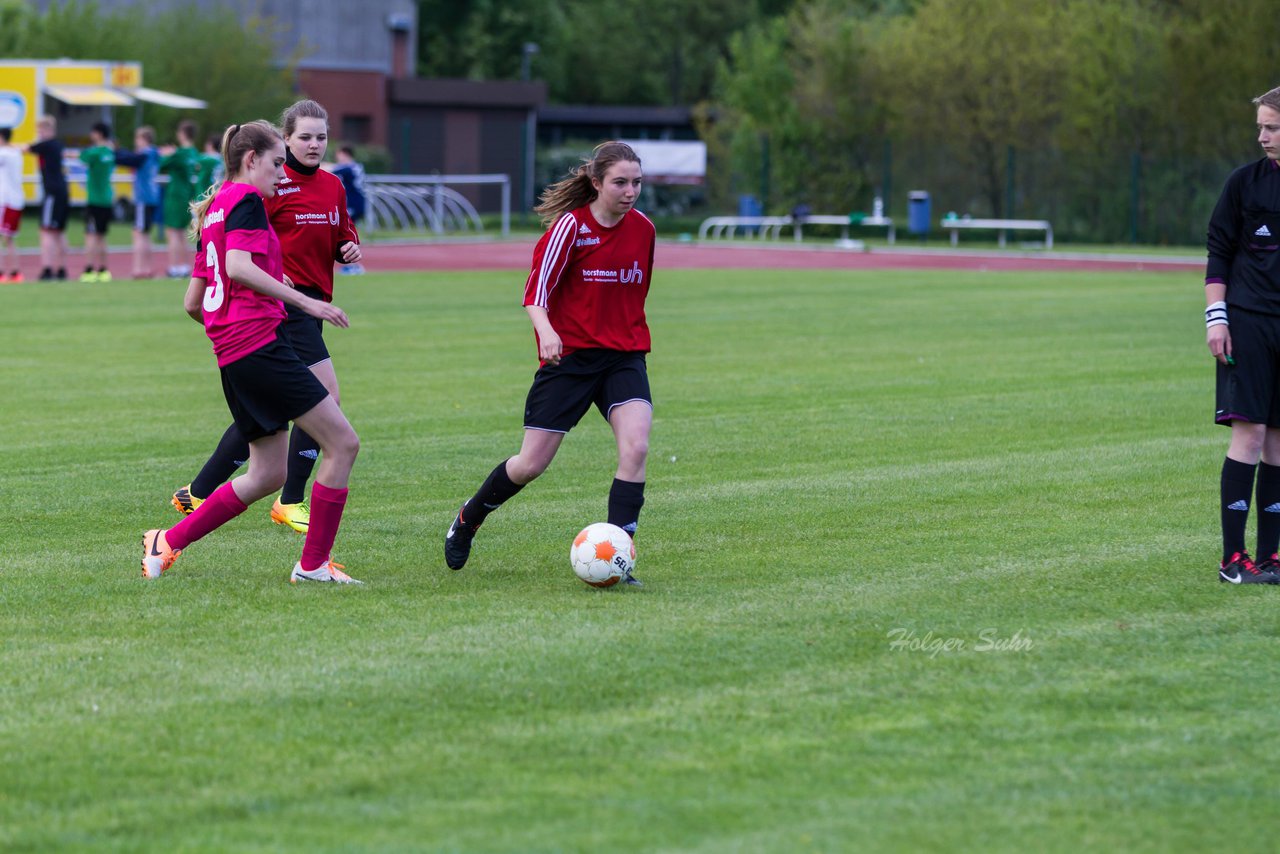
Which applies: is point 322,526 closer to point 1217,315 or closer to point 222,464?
point 222,464

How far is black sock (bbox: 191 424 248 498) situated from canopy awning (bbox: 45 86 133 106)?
3129 cm

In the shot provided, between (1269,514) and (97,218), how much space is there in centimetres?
2014

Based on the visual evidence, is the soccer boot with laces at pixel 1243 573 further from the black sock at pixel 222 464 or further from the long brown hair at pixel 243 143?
the black sock at pixel 222 464

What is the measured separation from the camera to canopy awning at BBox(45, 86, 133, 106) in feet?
123

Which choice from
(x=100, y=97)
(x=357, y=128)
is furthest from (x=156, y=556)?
(x=357, y=128)

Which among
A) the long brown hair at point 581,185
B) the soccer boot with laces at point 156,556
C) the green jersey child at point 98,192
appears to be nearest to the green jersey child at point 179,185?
the green jersey child at point 98,192

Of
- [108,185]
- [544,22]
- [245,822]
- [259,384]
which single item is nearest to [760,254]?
[108,185]

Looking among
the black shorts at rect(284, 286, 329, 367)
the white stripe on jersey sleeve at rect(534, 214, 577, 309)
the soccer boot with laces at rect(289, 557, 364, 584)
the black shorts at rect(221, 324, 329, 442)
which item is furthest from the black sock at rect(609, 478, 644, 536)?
the black shorts at rect(284, 286, 329, 367)

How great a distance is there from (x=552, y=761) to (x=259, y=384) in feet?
8.72

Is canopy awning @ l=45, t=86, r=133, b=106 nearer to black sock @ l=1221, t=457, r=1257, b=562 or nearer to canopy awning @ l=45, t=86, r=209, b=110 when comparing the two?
canopy awning @ l=45, t=86, r=209, b=110

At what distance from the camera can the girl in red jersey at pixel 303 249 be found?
7930mm

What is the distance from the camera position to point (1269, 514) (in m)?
7.04

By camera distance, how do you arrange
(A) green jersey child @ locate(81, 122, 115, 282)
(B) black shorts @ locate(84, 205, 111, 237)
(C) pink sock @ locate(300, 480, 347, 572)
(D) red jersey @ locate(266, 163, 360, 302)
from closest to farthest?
(C) pink sock @ locate(300, 480, 347, 572), (D) red jersey @ locate(266, 163, 360, 302), (A) green jersey child @ locate(81, 122, 115, 282), (B) black shorts @ locate(84, 205, 111, 237)

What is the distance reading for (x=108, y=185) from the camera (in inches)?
942
